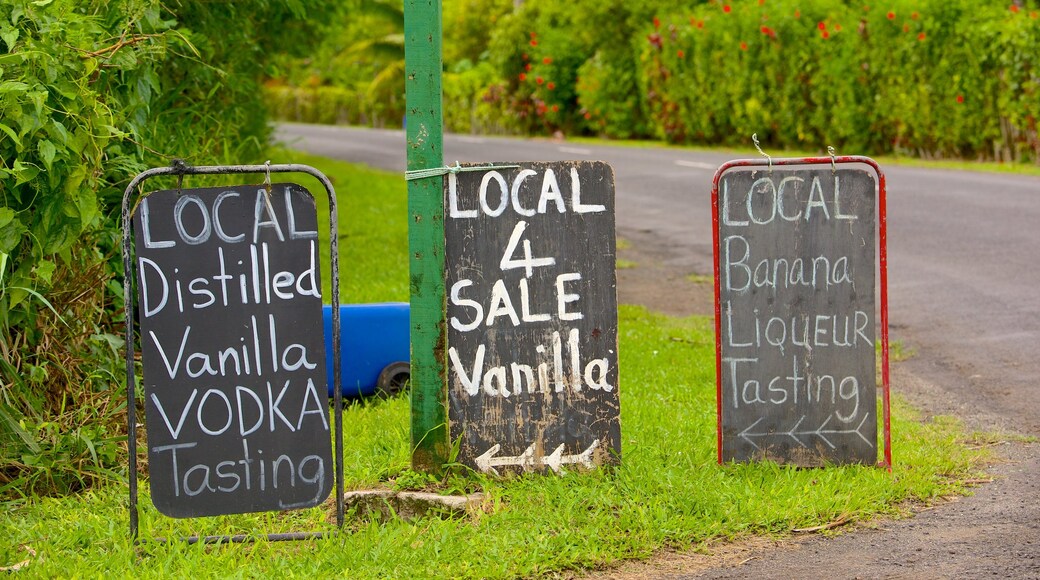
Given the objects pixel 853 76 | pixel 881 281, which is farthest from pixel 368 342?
pixel 853 76

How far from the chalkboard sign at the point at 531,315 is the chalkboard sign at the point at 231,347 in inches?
23.3

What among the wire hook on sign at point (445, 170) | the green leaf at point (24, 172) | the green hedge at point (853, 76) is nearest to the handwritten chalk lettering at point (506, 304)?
the wire hook on sign at point (445, 170)

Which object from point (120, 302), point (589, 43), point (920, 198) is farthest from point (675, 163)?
point (120, 302)

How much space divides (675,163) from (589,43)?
1190cm

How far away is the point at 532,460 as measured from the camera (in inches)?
185

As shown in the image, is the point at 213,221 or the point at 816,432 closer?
the point at 213,221

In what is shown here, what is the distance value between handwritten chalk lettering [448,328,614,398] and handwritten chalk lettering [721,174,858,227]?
28.9 inches

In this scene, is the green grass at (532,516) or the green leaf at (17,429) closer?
the green grass at (532,516)

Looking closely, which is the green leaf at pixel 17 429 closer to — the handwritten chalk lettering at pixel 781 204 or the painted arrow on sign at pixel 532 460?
the painted arrow on sign at pixel 532 460

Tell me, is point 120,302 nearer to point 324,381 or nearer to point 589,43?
point 324,381

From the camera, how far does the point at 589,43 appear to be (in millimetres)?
31141

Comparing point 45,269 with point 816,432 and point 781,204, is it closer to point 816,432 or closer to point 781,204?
point 781,204

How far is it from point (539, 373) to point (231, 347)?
1116mm

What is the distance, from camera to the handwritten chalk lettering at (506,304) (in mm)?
4609
